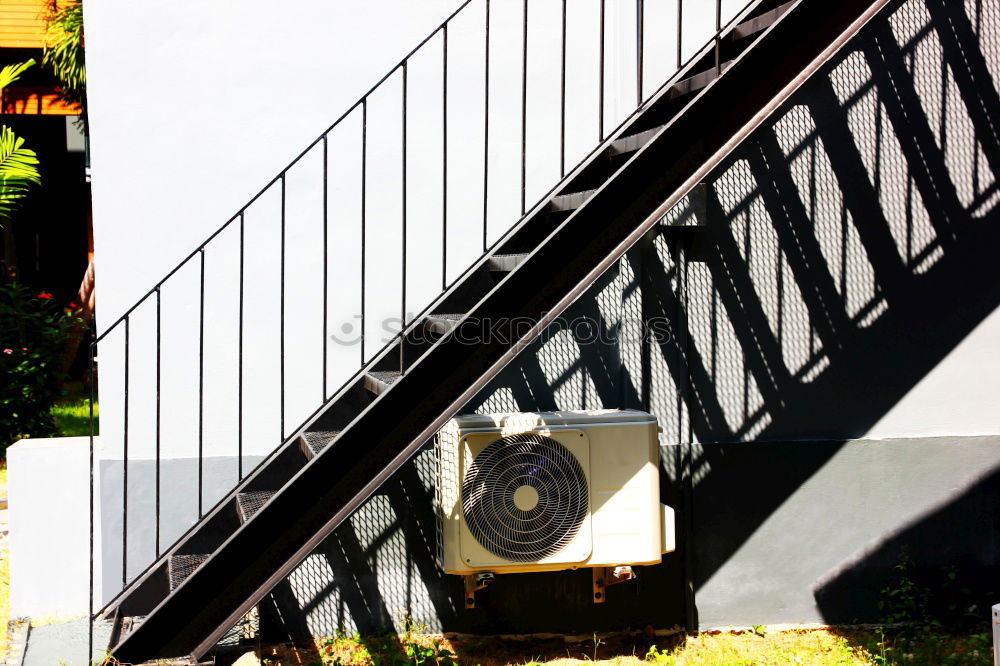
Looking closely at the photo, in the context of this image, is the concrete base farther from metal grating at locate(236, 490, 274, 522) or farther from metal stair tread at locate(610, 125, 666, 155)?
metal stair tread at locate(610, 125, 666, 155)

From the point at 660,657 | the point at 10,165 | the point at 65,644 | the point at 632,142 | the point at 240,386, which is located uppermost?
the point at 10,165

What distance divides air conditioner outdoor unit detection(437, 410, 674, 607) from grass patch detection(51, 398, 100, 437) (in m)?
4.76

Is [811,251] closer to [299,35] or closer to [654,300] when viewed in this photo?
[654,300]

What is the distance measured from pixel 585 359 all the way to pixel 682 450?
59 centimetres

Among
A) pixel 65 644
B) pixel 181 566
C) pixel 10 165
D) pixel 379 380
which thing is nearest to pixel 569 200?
pixel 379 380

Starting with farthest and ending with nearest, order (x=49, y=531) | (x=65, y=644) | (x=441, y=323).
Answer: (x=49, y=531) → (x=65, y=644) → (x=441, y=323)

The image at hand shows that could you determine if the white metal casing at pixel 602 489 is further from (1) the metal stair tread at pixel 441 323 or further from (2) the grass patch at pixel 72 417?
(2) the grass patch at pixel 72 417

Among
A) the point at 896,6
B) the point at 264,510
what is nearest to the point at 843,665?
the point at 264,510

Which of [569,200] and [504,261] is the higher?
[569,200]

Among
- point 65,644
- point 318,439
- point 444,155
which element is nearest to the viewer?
point 318,439

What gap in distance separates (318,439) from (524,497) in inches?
35.3

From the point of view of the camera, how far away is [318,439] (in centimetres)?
345

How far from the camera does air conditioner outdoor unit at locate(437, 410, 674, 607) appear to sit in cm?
386

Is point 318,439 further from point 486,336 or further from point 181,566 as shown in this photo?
point 486,336
